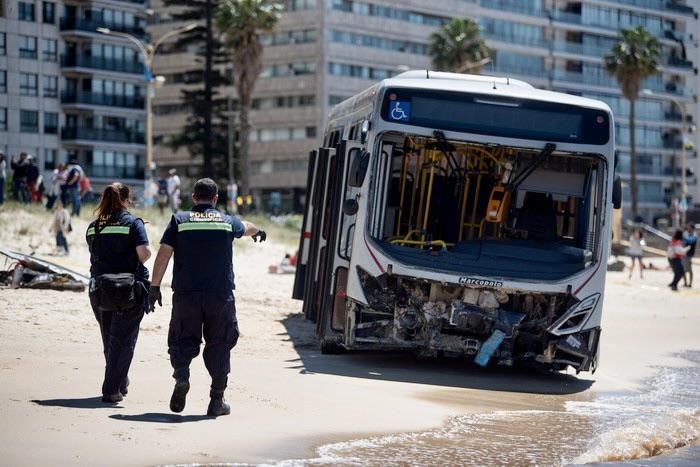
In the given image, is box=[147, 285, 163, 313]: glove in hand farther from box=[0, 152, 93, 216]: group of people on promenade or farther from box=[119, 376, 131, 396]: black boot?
box=[0, 152, 93, 216]: group of people on promenade

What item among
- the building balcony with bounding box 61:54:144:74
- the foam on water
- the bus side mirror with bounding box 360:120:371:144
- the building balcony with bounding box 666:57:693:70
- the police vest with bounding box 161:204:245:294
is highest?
the building balcony with bounding box 666:57:693:70

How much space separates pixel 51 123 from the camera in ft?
255

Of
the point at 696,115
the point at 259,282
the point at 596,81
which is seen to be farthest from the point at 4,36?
the point at 696,115

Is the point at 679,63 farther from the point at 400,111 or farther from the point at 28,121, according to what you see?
the point at 400,111

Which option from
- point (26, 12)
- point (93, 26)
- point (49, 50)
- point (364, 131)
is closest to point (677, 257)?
point (364, 131)

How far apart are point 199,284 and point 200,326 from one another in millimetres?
342

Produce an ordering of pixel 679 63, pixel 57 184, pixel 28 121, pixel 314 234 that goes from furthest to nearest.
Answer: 1. pixel 679 63
2. pixel 28 121
3. pixel 57 184
4. pixel 314 234

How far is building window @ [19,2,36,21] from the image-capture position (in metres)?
68.9

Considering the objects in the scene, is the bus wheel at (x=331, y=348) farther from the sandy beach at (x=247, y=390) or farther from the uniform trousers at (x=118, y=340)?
the uniform trousers at (x=118, y=340)

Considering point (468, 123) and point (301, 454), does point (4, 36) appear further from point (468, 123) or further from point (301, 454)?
point (301, 454)

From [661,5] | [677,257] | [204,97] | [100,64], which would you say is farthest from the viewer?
[661,5]

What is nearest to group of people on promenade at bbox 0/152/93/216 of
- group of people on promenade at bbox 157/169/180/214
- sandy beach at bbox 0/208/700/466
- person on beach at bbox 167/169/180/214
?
group of people on promenade at bbox 157/169/180/214

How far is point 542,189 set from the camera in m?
15.2

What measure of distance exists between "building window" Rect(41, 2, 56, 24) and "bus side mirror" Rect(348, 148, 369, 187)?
202 feet
